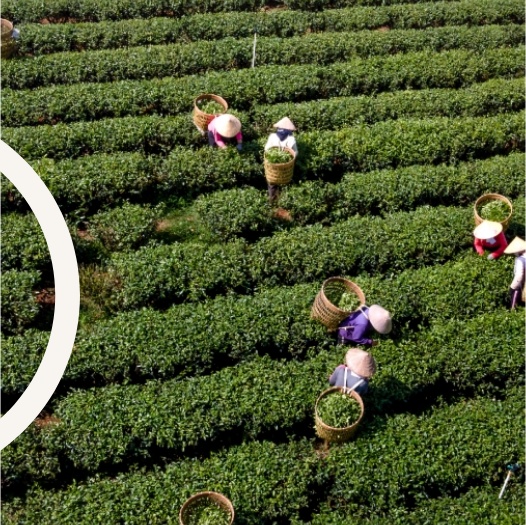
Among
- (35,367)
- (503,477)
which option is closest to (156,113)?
(35,367)

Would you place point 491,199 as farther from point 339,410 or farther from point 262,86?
point 339,410

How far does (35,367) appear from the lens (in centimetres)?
1217

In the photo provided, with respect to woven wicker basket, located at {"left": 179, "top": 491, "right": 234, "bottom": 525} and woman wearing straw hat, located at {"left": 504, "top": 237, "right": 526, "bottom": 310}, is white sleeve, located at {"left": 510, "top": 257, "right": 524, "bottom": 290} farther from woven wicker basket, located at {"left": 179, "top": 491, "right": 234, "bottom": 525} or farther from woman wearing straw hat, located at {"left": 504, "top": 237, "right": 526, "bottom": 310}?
woven wicker basket, located at {"left": 179, "top": 491, "right": 234, "bottom": 525}

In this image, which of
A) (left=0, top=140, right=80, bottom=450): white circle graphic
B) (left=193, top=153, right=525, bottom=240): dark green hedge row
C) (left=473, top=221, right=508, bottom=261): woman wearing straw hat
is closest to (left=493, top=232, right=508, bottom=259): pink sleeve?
(left=473, top=221, right=508, bottom=261): woman wearing straw hat

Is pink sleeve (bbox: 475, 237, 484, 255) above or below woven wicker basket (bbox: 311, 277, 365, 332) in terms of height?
above

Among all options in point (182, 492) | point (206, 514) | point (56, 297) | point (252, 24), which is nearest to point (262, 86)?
point (252, 24)

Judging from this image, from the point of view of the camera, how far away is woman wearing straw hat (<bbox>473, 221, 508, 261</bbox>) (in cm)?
1386

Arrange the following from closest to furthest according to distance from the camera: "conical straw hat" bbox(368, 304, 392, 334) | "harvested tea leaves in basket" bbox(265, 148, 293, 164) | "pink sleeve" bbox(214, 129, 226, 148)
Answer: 1. "conical straw hat" bbox(368, 304, 392, 334)
2. "harvested tea leaves in basket" bbox(265, 148, 293, 164)
3. "pink sleeve" bbox(214, 129, 226, 148)

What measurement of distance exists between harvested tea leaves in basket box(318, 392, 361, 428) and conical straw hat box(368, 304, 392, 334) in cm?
119

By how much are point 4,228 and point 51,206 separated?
6.98m

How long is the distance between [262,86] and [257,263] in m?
5.11

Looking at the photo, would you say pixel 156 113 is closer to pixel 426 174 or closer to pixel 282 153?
pixel 282 153

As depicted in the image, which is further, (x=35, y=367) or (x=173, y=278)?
(x=173, y=278)

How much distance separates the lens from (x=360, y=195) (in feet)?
49.9
